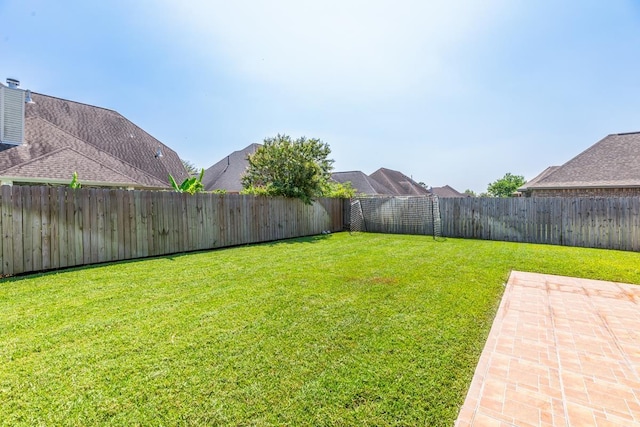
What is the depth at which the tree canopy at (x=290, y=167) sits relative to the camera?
37.6 feet

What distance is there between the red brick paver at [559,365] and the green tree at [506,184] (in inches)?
2048

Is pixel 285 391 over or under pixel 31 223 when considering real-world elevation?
under

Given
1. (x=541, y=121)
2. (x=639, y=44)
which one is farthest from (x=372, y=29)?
(x=541, y=121)

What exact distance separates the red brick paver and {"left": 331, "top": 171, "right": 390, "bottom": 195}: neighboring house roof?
70.4 feet

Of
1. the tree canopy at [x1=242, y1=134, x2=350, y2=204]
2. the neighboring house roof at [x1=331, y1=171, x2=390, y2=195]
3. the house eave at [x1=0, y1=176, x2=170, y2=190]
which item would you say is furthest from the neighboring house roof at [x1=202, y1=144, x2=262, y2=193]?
the house eave at [x1=0, y1=176, x2=170, y2=190]

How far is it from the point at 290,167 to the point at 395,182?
71.9 ft

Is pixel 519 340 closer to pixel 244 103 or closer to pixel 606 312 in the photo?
pixel 606 312

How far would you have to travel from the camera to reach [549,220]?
1004cm

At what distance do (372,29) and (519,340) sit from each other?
27.0ft

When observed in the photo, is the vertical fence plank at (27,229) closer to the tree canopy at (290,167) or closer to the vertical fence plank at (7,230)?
the vertical fence plank at (7,230)

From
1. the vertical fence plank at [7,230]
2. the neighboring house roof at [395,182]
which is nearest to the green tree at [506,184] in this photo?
the neighboring house roof at [395,182]

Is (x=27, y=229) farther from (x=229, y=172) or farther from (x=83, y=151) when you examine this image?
(x=229, y=172)

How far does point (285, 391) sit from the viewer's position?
2061 millimetres

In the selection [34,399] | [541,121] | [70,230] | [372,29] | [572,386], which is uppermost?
[372,29]
